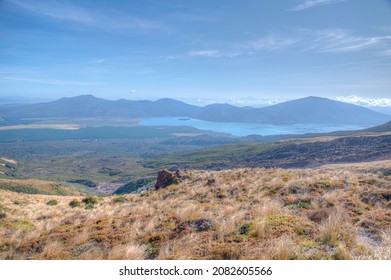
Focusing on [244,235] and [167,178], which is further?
[167,178]

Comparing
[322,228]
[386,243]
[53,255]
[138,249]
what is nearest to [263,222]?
[322,228]

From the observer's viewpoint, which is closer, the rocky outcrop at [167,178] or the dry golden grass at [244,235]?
the dry golden grass at [244,235]

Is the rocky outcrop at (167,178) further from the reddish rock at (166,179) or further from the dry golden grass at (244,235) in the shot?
the dry golden grass at (244,235)

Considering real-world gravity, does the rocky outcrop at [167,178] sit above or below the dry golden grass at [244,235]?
below

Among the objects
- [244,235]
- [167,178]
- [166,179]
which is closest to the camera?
[244,235]

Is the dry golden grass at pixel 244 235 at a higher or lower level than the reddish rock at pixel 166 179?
higher

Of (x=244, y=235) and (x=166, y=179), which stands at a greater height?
(x=244, y=235)

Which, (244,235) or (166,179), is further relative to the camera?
(166,179)

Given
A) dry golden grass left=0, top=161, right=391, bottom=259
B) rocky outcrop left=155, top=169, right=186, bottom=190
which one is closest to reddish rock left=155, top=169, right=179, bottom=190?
rocky outcrop left=155, top=169, right=186, bottom=190

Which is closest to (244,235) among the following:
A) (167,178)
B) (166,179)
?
(166,179)

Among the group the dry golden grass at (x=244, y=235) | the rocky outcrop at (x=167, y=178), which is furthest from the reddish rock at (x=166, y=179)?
the dry golden grass at (x=244, y=235)

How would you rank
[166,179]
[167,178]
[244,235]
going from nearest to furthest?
[244,235] < [166,179] < [167,178]

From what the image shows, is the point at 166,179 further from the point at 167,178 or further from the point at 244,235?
the point at 244,235
